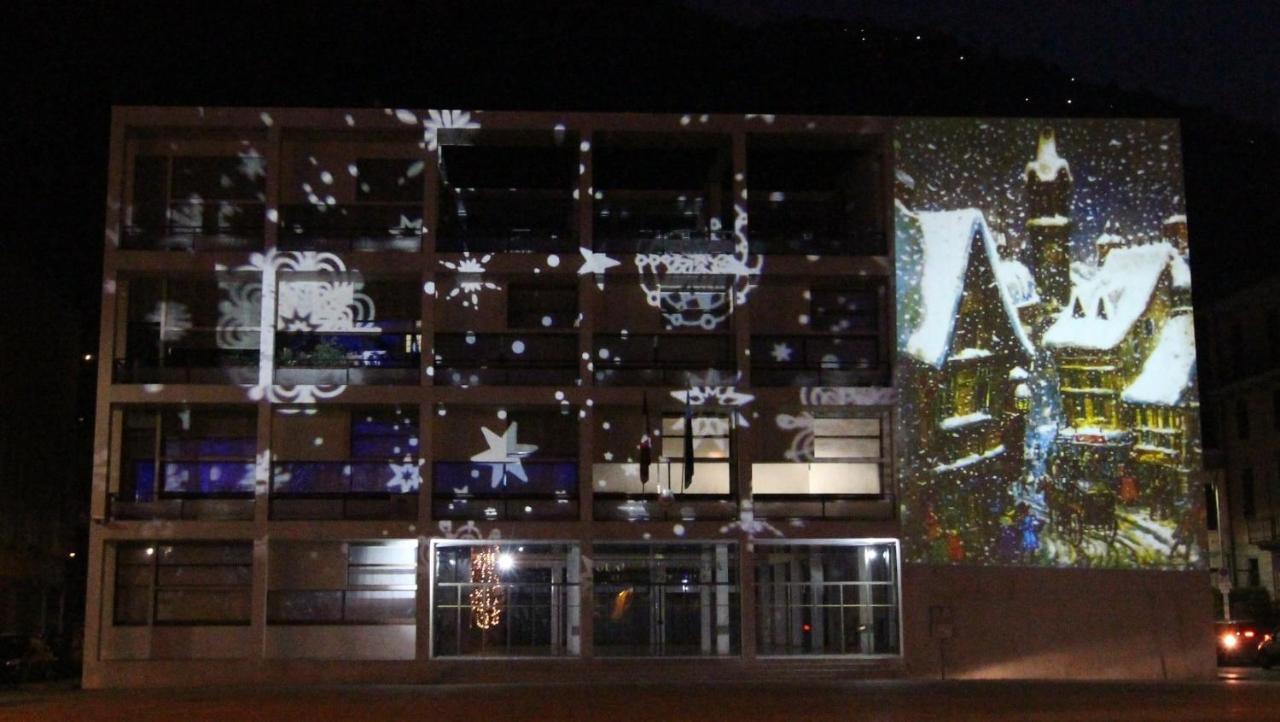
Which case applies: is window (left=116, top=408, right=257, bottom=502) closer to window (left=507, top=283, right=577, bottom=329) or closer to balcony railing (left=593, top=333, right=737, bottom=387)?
window (left=507, top=283, right=577, bottom=329)

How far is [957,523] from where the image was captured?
1328 inches

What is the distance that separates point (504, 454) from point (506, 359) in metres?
2.44

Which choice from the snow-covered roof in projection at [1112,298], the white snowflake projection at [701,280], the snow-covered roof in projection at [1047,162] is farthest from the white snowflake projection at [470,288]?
the snow-covered roof in projection at [1112,298]

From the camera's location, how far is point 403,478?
35.2 m

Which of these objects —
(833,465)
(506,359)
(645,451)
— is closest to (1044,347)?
(833,465)

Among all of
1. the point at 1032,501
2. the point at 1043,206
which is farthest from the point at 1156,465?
the point at 1043,206

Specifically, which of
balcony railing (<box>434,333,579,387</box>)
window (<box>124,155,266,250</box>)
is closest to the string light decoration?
balcony railing (<box>434,333,579,387</box>)

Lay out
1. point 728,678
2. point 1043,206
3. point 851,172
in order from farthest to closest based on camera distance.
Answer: point 851,172, point 1043,206, point 728,678

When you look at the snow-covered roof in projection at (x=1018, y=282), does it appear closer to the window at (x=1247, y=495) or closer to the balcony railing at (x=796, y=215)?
the balcony railing at (x=796, y=215)

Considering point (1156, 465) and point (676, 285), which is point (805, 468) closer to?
point (676, 285)

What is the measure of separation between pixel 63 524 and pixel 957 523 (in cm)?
3513

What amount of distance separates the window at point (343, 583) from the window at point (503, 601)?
840 mm

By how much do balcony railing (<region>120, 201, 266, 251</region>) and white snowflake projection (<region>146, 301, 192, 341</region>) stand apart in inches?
61.9

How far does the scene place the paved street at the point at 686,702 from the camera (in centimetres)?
2123
